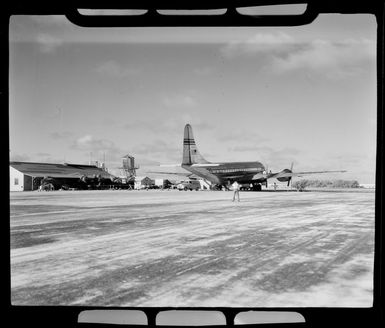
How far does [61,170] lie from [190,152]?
61.4 ft

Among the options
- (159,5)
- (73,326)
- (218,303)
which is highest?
(159,5)

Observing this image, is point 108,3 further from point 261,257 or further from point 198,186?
point 198,186

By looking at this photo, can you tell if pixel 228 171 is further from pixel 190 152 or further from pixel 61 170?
pixel 61 170

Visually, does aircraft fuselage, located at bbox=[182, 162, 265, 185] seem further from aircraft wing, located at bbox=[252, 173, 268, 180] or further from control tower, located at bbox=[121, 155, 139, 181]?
control tower, located at bbox=[121, 155, 139, 181]

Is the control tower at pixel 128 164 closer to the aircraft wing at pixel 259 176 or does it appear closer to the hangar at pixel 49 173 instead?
the hangar at pixel 49 173

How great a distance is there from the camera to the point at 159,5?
1906mm

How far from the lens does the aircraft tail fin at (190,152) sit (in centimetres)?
3806

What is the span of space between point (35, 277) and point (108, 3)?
292cm

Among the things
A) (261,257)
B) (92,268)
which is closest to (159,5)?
(92,268)

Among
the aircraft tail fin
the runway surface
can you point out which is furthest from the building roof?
the runway surface

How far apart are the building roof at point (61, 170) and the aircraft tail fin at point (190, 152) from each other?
15.3 metres

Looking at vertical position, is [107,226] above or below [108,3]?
below

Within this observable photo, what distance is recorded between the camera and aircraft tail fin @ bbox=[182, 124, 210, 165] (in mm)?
38062

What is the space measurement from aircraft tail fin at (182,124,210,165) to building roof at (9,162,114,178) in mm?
15277
